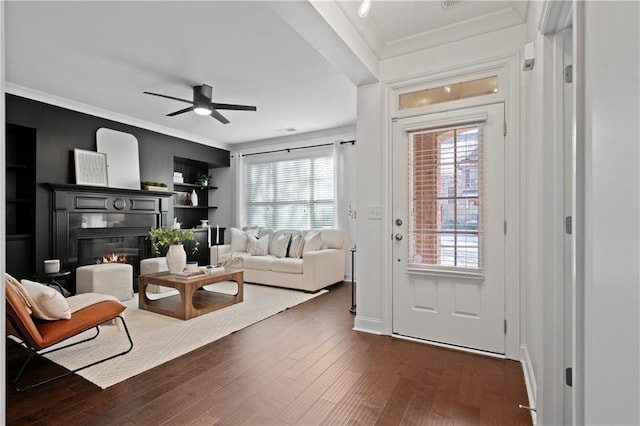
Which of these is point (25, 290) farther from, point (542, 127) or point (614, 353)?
point (542, 127)

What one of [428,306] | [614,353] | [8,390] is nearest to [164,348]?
[8,390]

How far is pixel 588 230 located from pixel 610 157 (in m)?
0.22

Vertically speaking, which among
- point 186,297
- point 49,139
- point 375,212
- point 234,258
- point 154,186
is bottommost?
point 186,297

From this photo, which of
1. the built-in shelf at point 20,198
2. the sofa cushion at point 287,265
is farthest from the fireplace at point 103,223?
the sofa cushion at point 287,265

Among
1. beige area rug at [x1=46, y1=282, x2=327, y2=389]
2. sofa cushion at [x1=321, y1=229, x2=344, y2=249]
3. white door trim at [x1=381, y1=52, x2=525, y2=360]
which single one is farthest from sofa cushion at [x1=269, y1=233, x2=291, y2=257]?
white door trim at [x1=381, y1=52, x2=525, y2=360]

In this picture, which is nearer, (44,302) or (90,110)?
(44,302)

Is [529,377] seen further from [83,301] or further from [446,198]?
[83,301]

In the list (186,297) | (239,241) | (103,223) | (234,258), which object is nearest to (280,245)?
(234,258)

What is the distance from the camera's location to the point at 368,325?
127 inches

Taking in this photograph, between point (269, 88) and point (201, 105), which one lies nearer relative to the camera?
point (201, 105)

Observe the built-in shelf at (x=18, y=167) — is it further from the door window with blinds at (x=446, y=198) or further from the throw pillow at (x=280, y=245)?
the door window with blinds at (x=446, y=198)

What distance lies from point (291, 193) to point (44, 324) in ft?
15.5

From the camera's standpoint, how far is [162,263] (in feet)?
15.9

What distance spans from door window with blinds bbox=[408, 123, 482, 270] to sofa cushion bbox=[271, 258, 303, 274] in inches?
90.1
